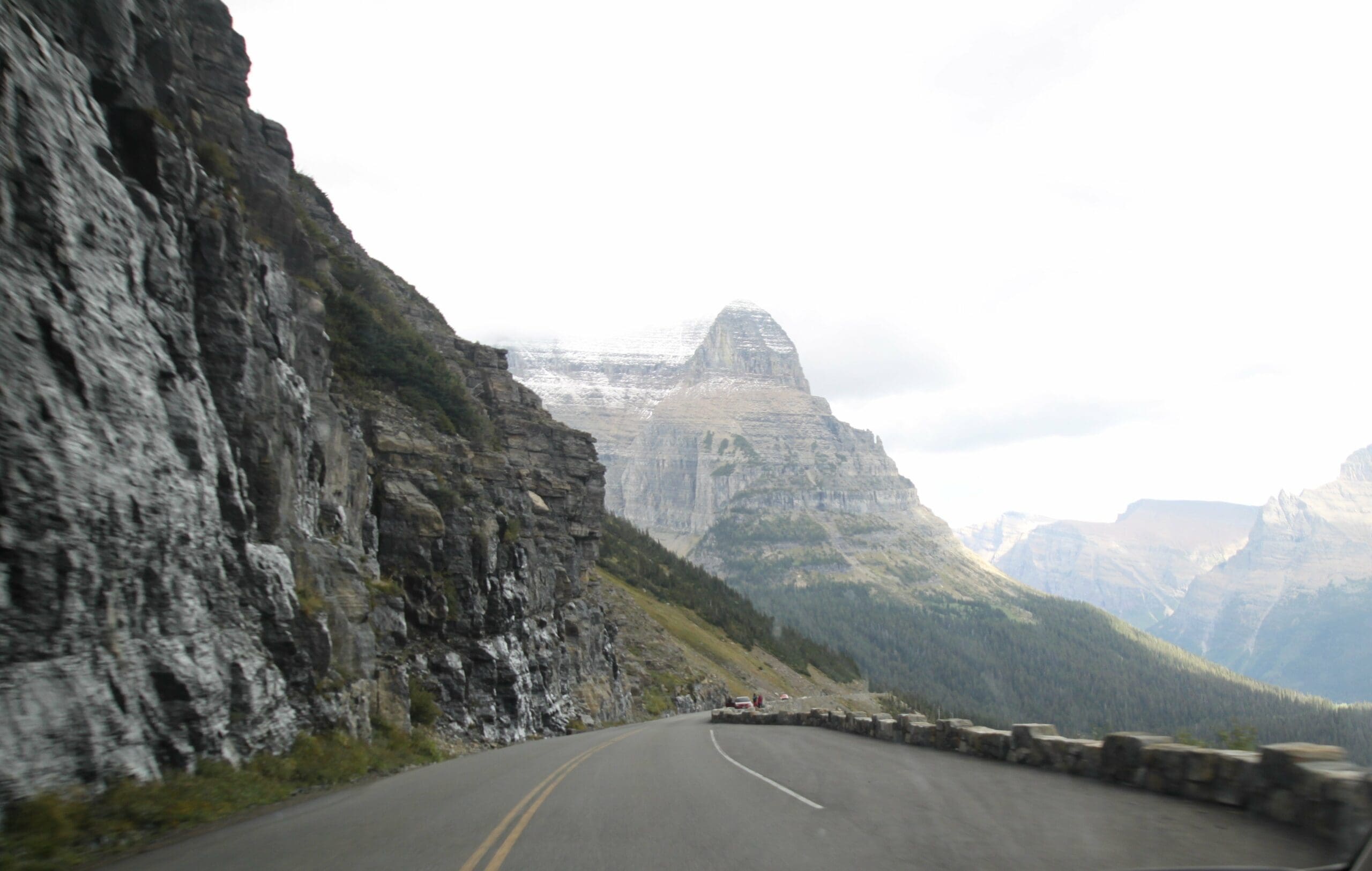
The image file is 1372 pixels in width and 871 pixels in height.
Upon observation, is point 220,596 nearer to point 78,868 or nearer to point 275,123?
point 78,868

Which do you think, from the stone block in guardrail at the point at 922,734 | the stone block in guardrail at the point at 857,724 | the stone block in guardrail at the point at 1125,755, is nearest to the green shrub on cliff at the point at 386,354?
the stone block in guardrail at the point at 857,724

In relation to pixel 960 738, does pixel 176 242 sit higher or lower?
higher

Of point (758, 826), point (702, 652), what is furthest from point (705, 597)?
point (758, 826)

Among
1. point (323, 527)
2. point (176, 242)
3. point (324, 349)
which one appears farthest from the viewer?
point (324, 349)

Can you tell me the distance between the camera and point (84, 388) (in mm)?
12664

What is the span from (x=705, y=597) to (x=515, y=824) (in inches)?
5467

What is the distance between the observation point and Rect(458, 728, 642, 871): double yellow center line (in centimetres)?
818

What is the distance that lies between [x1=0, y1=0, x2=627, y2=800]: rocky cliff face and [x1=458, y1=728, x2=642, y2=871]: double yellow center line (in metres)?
5.84

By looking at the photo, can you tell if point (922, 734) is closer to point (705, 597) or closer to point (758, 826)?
point (758, 826)

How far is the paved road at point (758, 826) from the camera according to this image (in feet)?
25.0

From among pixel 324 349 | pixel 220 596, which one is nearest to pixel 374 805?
pixel 220 596

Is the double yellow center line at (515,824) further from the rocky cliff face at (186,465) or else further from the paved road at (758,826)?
the rocky cliff face at (186,465)

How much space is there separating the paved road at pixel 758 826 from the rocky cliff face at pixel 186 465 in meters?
3.39

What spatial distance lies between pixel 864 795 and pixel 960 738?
6.53m
